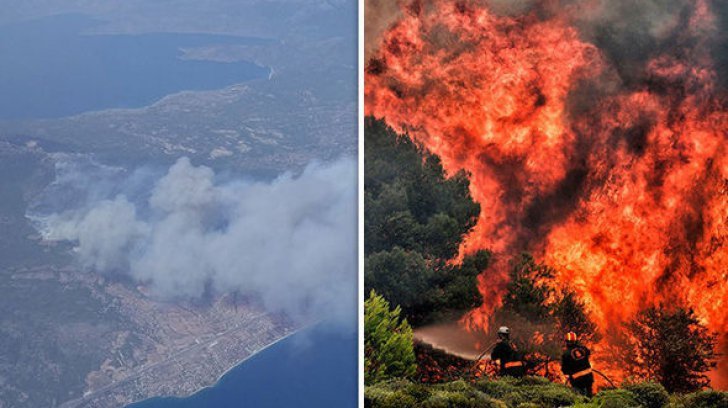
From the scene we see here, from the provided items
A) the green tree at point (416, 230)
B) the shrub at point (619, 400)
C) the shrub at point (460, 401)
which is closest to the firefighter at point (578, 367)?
the shrub at point (619, 400)

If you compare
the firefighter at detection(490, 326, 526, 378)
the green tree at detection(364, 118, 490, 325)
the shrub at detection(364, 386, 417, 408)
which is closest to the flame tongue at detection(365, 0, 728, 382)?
the green tree at detection(364, 118, 490, 325)

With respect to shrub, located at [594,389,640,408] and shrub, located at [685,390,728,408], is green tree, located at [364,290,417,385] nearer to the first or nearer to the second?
shrub, located at [594,389,640,408]

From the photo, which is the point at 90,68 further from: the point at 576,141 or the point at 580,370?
the point at 580,370

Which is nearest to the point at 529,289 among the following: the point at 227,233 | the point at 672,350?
the point at 672,350

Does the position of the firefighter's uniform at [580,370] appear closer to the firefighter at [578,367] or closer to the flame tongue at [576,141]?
the firefighter at [578,367]

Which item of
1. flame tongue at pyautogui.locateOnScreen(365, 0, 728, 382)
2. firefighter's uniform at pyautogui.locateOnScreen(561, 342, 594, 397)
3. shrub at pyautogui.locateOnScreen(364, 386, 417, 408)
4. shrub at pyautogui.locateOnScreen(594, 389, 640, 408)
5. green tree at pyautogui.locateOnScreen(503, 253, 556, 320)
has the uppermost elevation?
flame tongue at pyautogui.locateOnScreen(365, 0, 728, 382)
